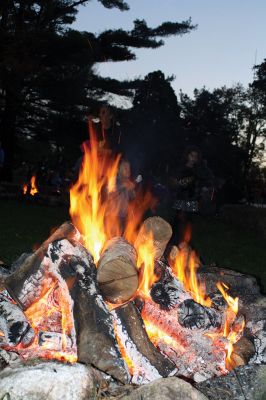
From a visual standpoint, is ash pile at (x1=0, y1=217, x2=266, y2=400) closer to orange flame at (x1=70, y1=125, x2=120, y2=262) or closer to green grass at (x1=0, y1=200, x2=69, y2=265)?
orange flame at (x1=70, y1=125, x2=120, y2=262)

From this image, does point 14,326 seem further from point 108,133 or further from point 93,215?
point 108,133

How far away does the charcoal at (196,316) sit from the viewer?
3697 mm

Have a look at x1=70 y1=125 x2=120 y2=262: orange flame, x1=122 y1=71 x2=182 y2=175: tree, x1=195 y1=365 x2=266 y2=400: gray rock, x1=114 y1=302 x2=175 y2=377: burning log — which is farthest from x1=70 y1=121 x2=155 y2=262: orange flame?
x1=122 y1=71 x2=182 y2=175: tree

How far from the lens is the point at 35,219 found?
1285 centimetres

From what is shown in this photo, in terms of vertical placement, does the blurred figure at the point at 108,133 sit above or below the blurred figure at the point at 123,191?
above

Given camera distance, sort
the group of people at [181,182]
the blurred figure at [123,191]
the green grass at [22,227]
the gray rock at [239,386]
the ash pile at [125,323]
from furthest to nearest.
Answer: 1. the green grass at [22,227]
2. the group of people at [181,182]
3. the blurred figure at [123,191]
4. the ash pile at [125,323]
5. the gray rock at [239,386]

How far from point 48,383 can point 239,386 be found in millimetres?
1198

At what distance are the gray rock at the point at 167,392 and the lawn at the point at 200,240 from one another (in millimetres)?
4774

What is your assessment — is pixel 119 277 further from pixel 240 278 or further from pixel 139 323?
pixel 240 278

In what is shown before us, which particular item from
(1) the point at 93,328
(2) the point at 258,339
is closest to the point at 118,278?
(1) the point at 93,328

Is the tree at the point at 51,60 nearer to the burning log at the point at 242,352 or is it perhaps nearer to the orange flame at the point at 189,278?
the orange flame at the point at 189,278

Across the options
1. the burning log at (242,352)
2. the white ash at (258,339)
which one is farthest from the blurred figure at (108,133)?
the burning log at (242,352)

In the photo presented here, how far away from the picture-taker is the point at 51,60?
2039 cm

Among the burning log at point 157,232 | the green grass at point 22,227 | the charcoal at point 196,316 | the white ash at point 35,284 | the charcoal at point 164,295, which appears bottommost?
the green grass at point 22,227
